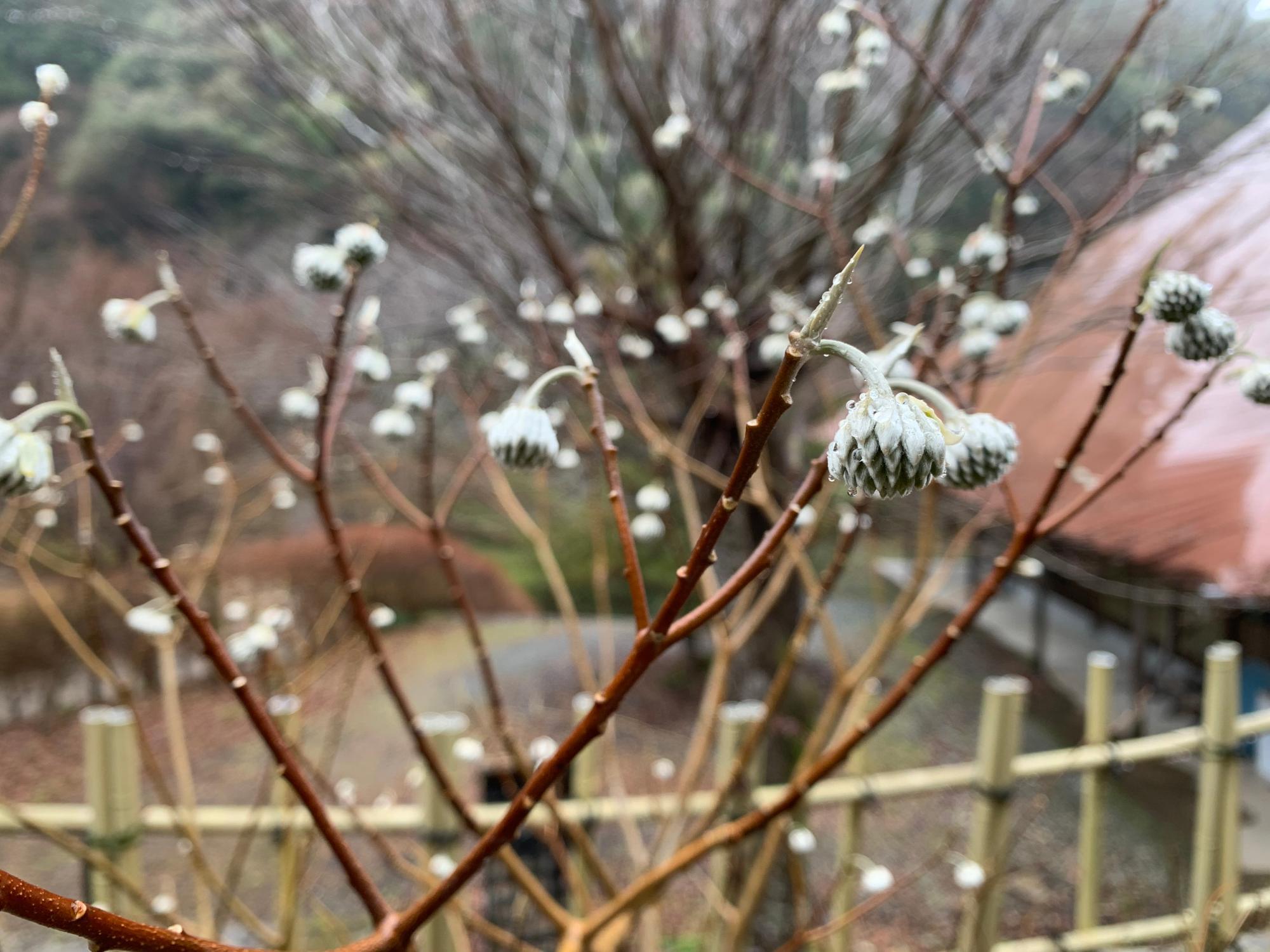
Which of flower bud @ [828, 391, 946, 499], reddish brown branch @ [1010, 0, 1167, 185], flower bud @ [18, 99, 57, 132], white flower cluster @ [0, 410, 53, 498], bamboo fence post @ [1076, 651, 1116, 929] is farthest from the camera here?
bamboo fence post @ [1076, 651, 1116, 929]

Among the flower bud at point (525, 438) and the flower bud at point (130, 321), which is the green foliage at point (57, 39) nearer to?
the flower bud at point (130, 321)

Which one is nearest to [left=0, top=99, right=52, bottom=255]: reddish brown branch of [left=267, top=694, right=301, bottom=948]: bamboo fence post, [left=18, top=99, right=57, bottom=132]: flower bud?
[left=18, top=99, right=57, bottom=132]: flower bud

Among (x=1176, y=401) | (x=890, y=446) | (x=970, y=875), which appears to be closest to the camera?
(x=890, y=446)

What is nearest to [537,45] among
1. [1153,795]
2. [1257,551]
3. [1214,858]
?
[1257,551]

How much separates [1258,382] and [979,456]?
16 cm

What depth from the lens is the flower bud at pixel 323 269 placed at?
1.70 feet

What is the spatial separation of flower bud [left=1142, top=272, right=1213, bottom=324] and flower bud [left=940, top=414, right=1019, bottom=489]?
3.5 inches

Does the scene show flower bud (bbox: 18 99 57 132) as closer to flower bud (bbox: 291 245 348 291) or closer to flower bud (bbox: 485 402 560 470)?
flower bud (bbox: 291 245 348 291)

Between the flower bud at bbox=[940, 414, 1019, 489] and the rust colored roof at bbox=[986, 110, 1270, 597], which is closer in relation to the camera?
the flower bud at bbox=[940, 414, 1019, 489]

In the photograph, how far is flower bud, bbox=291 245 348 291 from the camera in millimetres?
518

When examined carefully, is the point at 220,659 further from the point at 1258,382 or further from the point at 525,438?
the point at 1258,382

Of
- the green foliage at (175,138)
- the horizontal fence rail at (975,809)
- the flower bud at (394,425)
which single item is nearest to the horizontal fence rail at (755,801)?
the horizontal fence rail at (975,809)

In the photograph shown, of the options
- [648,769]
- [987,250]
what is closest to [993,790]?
[987,250]

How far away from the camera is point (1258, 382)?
40 cm
